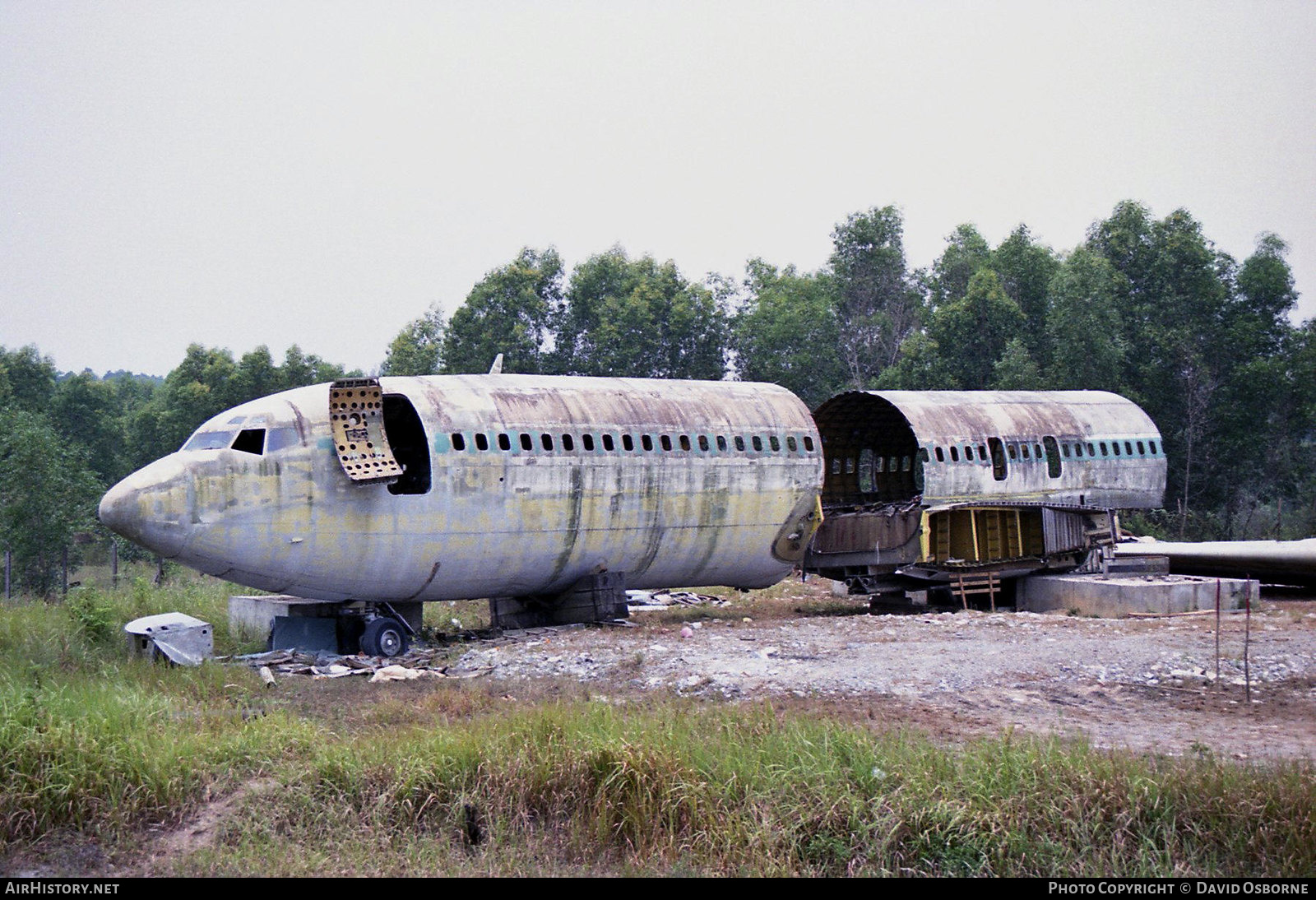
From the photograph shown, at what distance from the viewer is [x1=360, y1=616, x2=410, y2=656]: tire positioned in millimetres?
20172

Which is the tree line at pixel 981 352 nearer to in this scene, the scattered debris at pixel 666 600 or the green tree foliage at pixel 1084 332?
the green tree foliage at pixel 1084 332

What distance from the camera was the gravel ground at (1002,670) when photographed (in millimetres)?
13961

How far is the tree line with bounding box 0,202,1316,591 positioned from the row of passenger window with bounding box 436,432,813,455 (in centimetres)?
2113

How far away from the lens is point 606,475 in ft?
72.2

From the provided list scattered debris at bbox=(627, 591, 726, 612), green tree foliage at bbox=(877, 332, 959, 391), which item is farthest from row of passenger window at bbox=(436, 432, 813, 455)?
green tree foliage at bbox=(877, 332, 959, 391)

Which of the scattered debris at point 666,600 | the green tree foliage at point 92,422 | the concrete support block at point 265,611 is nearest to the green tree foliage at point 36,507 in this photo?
the concrete support block at point 265,611

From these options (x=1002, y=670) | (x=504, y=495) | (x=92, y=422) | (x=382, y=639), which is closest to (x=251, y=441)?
(x=382, y=639)

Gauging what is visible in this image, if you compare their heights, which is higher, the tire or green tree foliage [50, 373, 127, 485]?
green tree foliage [50, 373, 127, 485]

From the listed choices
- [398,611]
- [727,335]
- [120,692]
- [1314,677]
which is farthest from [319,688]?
[727,335]

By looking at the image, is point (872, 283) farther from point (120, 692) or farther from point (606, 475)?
point (120, 692)

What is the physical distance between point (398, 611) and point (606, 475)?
4.42 meters

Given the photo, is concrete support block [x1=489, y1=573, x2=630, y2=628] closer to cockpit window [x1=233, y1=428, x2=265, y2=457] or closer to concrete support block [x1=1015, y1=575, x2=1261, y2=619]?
cockpit window [x1=233, y1=428, x2=265, y2=457]

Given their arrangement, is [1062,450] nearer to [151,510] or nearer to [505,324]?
[151,510]

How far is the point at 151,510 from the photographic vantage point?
18.0 meters
